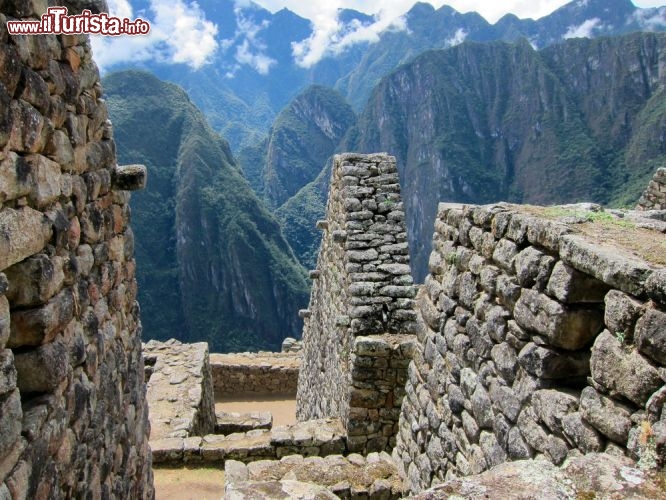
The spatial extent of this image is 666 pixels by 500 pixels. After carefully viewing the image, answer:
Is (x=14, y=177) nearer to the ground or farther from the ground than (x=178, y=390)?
farther from the ground

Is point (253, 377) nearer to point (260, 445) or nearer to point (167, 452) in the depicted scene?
point (167, 452)

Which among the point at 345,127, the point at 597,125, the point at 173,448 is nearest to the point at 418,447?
the point at 173,448

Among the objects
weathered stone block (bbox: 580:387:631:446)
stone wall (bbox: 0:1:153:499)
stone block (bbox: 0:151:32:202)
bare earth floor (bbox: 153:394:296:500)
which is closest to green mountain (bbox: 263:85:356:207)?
bare earth floor (bbox: 153:394:296:500)

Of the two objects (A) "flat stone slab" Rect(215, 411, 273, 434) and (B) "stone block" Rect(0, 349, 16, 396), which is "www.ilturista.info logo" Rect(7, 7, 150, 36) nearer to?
(B) "stone block" Rect(0, 349, 16, 396)

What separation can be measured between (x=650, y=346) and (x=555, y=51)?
12756 centimetres

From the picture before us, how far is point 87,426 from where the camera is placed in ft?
9.90

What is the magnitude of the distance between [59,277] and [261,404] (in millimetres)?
11628

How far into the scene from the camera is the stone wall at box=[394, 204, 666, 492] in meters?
1.90

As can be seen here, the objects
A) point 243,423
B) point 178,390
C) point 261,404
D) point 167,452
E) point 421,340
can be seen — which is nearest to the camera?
point 421,340

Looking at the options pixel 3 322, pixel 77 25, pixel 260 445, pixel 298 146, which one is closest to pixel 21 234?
pixel 3 322

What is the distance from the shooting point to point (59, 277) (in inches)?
103

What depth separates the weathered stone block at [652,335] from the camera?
1.77 meters

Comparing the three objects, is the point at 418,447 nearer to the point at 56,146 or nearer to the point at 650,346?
the point at 650,346

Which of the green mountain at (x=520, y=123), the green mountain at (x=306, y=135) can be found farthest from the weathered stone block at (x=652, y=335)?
the green mountain at (x=306, y=135)
